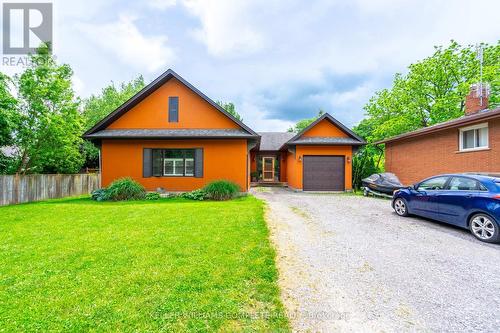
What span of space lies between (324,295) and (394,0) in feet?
37.3

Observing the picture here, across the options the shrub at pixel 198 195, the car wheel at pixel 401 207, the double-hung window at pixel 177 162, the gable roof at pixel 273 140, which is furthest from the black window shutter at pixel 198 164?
the car wheel at pixel 401 207

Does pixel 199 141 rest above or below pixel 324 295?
above

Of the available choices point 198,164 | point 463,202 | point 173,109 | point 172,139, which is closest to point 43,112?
point 173,109

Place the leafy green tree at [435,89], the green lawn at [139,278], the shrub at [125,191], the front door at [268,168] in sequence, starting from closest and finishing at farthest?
1. the green lawn at [139,278]
2. the shrub at [125,191]
3. the leafy green tree at [435,89]
4. the front door at [268,168]

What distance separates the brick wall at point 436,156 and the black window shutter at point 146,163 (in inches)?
591

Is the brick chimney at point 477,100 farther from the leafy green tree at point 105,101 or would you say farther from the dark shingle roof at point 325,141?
the leafy green tree at point 105,101

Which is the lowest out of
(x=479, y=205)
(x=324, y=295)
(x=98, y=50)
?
(x=324, y=295)

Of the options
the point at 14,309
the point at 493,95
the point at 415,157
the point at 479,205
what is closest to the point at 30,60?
the point at 14,309

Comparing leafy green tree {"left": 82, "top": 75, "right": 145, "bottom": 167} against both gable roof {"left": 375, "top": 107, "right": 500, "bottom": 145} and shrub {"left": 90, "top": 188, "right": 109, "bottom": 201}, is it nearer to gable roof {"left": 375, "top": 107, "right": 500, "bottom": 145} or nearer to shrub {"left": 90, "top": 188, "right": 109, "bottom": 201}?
shrub {"left": 90, "top": 188, "right": 109, "bottom": 201}

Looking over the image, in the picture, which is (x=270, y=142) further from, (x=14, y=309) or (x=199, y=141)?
(x=14, y=309)

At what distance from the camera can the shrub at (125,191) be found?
10.2 meters

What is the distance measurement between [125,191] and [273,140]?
1368 cm

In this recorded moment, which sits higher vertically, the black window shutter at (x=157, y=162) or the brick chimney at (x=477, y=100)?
the brick chimney at (x=477, y=100)

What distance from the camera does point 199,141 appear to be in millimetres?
11680
